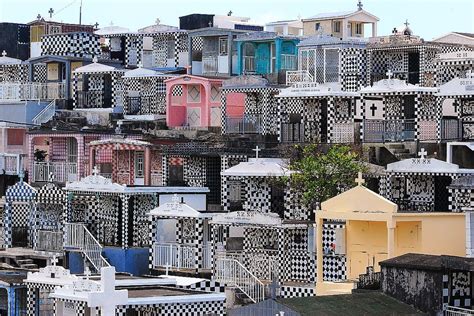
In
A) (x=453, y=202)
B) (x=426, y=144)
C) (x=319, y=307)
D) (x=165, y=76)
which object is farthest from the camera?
(x=165, y=76)

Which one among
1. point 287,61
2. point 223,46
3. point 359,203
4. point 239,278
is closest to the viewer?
point 359,203

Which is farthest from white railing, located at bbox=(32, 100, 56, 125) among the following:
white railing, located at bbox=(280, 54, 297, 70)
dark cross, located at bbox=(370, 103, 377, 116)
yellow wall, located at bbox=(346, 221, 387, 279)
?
yellow wall, located at bbox=(346, 221, 387, 279)

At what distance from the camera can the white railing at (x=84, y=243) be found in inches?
2175

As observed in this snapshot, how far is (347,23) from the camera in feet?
207

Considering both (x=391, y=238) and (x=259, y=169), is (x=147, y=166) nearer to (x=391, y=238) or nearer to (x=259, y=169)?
(x=259, y=169)

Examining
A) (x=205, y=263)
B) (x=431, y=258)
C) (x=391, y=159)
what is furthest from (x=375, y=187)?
(x=431, y=258)

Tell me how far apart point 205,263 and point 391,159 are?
590 centimetres

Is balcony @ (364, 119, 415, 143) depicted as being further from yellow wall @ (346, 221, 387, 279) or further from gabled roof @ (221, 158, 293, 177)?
yellow wall @ (346, 221, 387, 279)

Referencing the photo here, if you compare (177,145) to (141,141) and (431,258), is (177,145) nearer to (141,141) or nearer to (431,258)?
(141,141)

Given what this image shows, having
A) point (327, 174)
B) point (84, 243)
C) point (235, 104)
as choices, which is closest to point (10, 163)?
point (84, 243)

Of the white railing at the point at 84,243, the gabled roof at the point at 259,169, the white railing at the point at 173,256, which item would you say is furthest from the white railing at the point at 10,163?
the gabled roof at the point at 259,169

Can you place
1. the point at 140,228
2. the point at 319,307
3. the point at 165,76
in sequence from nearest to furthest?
the point at 319,307, the point at 140,228, the point at 165,76

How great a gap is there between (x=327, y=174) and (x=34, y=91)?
58.6 ft

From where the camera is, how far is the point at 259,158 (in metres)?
54.2
